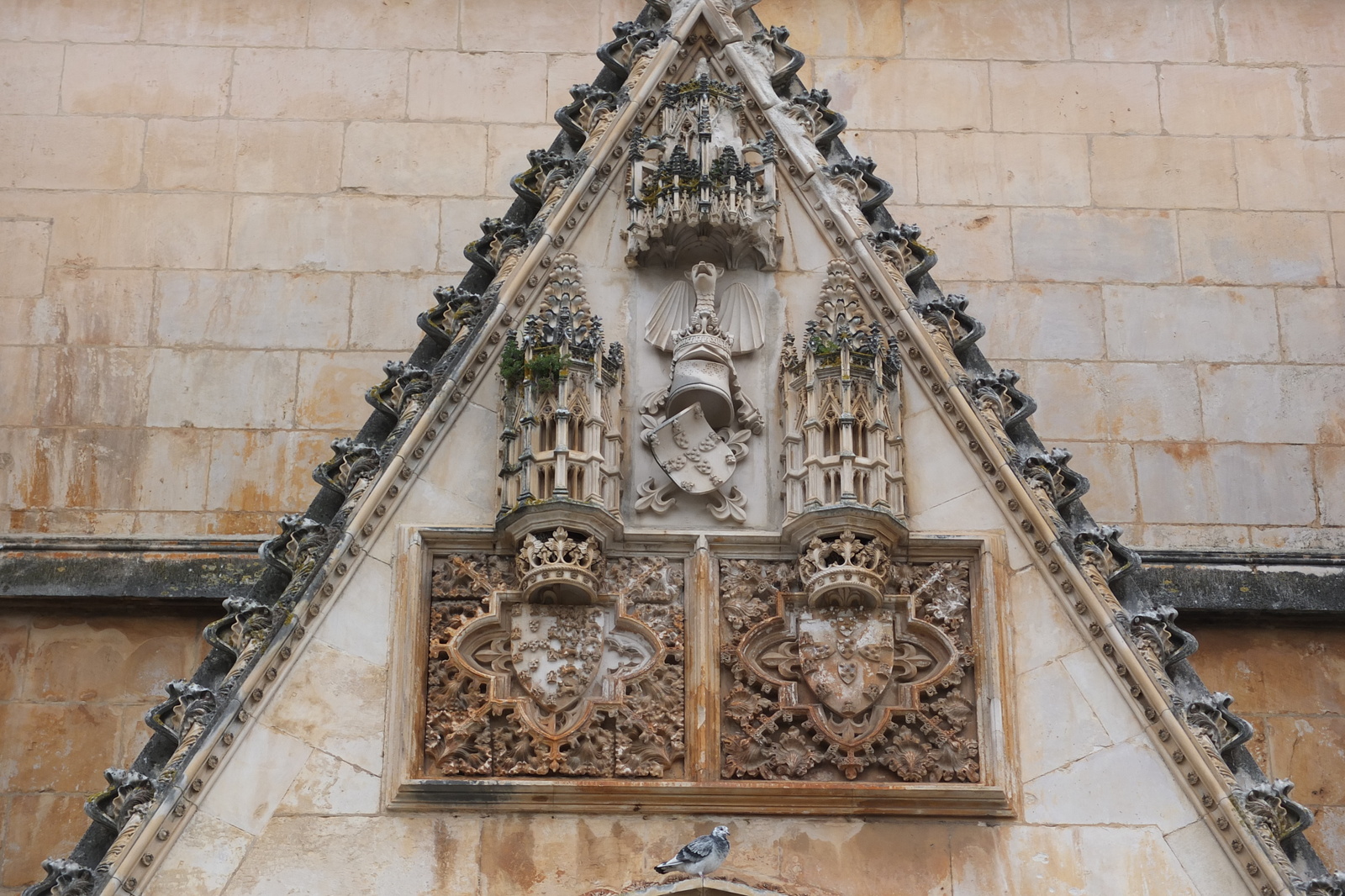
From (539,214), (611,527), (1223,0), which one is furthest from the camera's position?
(1223,0)

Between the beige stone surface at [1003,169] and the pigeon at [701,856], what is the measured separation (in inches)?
242

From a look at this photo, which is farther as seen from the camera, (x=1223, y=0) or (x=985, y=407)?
(x=1223, y=0)

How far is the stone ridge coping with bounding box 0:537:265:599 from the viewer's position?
50.6 ft

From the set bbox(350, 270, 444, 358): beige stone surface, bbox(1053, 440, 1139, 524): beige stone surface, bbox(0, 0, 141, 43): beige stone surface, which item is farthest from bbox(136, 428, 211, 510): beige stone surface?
bbox(1053, 440, 1139, 524): beige stone surface

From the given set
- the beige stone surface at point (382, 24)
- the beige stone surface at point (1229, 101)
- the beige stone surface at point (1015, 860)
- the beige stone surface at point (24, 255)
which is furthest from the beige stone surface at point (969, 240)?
the beige stone surface at point (24, 255)

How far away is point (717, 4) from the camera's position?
15234 mm

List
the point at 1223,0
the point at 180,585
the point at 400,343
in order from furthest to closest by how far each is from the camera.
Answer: the point at 1223,0
the point at 400,343
the point at 180,585

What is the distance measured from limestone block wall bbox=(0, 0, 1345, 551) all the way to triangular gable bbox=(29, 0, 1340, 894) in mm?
2500

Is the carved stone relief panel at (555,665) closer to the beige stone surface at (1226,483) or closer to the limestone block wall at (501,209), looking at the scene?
the limestone block wall at (501,209)

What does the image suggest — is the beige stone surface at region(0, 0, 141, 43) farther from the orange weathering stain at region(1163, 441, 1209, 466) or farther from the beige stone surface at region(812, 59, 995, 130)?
the orange weathering stain at region(1163, 441, 1209, 466)

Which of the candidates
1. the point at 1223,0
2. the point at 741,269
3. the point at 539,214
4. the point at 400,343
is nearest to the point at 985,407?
the point at 741,269

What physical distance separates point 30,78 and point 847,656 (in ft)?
25.0

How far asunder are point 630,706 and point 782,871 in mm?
1182

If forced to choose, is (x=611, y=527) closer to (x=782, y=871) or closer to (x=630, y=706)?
(x=630, y=706)
